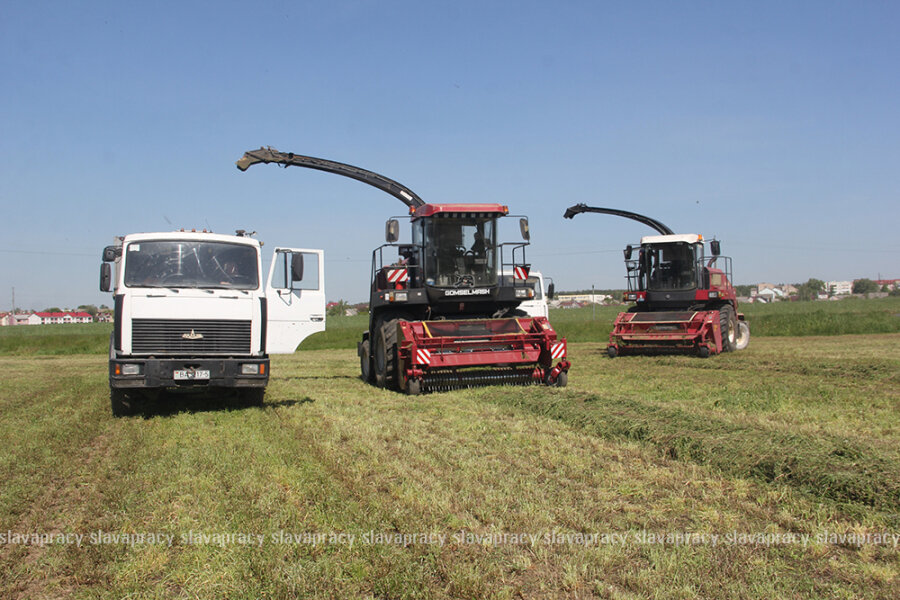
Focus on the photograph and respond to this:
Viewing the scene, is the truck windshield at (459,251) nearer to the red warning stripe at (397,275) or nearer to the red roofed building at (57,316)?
the red warning stripe at (397,275)

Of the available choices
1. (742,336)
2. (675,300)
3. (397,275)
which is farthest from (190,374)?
(742,336)

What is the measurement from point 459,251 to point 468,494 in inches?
286

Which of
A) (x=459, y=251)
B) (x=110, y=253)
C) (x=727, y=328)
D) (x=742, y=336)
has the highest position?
(x=459, y=251)

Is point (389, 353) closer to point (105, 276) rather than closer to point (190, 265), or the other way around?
point (190, 265)

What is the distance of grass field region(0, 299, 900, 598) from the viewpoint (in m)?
3.37

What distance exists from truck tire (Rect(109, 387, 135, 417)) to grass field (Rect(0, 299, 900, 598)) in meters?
0.49

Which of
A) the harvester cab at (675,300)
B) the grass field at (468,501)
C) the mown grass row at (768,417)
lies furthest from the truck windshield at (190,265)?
the harvester cab at (675,300)

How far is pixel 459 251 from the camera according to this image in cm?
1157

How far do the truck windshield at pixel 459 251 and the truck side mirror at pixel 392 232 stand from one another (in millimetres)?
671

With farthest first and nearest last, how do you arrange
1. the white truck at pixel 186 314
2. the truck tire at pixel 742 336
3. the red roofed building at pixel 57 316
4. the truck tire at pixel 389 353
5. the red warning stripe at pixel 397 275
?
the red roofed building at pixel 57 316 < the truck tire at pixel 742 336 < the red warning stripe at pixel 397 275 < the truck tire at pixel 389 353 < the white truck at pixel 186 314

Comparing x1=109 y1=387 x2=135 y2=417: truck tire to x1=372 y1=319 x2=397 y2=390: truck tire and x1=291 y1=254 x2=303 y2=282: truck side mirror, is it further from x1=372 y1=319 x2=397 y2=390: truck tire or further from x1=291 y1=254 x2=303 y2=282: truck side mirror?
x1=372 y1=319 x2=397 y2=390: truck tire

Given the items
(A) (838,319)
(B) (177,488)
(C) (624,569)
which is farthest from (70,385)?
(A) (838,319)

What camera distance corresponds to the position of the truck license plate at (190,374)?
8641 mm

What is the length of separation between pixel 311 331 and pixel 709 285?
36.2ft
